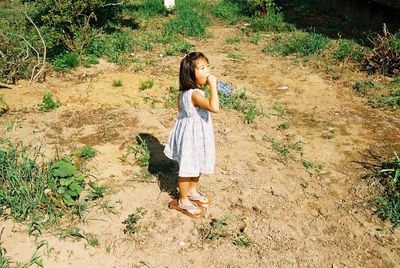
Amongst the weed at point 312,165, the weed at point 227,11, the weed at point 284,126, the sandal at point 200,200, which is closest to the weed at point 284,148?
the weed at point 312,165

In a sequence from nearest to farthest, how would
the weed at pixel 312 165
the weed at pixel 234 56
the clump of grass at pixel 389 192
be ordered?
the clump of grass at pixel 389 192, the weed at pixel 312 165, the weed at pixel 234 56

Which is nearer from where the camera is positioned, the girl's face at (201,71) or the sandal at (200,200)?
the girl's face at (201,71)

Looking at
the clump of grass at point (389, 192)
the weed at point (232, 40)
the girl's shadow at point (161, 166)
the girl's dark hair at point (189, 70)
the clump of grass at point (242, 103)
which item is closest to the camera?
the girl's dark hair at point (189, 70)

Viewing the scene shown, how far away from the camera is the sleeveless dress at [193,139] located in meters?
3.18

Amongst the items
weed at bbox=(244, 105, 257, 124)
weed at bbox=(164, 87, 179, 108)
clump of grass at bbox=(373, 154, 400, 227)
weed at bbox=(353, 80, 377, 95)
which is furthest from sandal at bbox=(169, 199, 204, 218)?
weed at bbox=(353, 80, 377, 95)

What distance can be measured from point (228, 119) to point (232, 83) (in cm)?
145

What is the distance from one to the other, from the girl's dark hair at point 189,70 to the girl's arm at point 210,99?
88 mm

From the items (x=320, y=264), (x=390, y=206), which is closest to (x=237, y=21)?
(x=390, y=206)

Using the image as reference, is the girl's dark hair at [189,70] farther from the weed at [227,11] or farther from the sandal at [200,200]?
the weed at [227,11]

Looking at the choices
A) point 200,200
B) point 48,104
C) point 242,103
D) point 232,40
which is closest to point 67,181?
point 200,200

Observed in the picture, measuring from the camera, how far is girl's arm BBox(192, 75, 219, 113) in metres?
3.01

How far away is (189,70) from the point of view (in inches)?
119

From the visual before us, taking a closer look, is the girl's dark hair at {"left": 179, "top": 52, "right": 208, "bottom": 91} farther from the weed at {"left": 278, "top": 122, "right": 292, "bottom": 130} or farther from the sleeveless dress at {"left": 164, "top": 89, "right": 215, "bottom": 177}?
the weed at {"left": 278, "top": 122, "right": 292, "bottom": 130}

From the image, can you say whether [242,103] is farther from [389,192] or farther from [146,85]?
[389,192]
